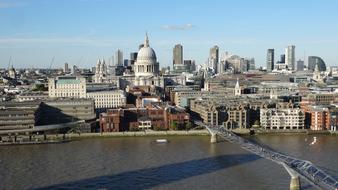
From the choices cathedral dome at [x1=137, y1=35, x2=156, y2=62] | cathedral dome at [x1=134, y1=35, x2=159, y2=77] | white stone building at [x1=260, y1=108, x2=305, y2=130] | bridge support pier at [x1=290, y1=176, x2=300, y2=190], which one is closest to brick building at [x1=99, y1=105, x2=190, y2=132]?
white stone building at [x1=260, y1=108, x2=305, y2=130]

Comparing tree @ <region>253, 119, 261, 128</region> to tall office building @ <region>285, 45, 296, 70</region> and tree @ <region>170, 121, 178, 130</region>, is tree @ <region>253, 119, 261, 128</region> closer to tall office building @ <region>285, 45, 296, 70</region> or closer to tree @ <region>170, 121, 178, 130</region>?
tree @ <region>170, 121, 178, 130</region>

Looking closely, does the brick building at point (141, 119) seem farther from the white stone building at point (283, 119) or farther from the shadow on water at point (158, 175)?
the shadow on water at point (158, 175)

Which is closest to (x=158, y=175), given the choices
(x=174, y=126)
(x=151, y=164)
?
(x=151, y=164)

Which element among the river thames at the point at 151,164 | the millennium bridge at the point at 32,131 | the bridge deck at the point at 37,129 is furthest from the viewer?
the bridge deck at the point at 37,129

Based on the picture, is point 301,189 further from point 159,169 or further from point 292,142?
point 292,142

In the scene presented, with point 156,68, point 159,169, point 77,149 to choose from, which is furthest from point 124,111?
point 156,68

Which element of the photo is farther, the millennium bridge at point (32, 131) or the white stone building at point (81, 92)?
the white stone building at point (81, 92)

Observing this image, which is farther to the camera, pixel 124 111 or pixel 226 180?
pixel 124 111

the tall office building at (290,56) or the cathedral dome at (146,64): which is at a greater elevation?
the tall office building at (290,56)

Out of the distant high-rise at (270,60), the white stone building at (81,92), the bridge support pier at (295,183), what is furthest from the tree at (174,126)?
the distant high-rise at (270,60)
